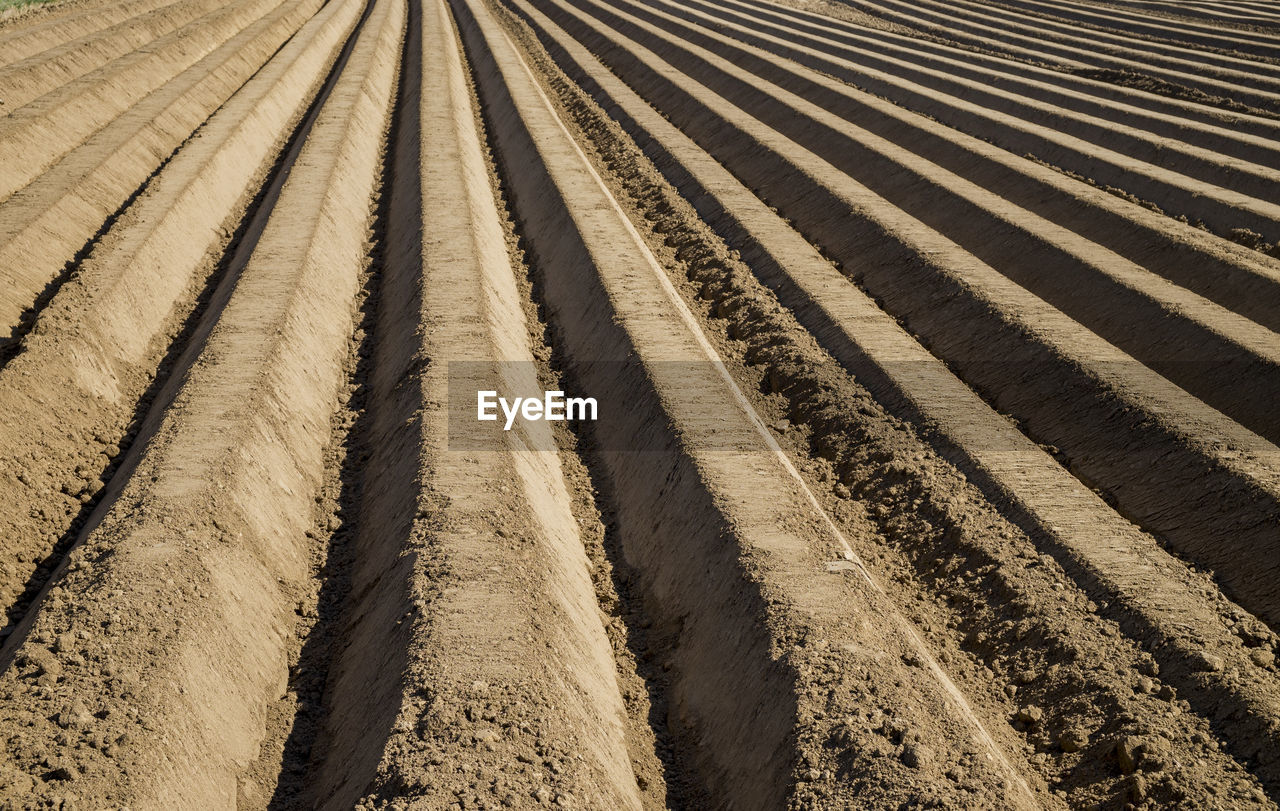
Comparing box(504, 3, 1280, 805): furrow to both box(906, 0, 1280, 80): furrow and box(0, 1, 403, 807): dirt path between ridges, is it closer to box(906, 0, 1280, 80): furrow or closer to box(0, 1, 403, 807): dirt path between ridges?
box(0, 1, 403, 807): dirt path between ridges

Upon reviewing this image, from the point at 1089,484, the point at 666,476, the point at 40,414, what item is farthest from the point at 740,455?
the point at 40,414

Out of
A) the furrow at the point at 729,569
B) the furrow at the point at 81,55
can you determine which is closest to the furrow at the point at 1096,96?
the furrow at the point at 729,569

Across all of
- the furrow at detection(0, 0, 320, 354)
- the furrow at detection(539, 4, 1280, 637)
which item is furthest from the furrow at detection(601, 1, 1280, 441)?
the furrow at detection(0, 0, 320, 354)

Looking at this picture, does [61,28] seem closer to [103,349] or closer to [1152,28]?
[103,349]

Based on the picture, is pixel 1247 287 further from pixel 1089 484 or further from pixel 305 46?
pixel 305 46

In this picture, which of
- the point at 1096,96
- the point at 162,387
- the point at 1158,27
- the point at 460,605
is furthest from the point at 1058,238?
the point at 1158,27

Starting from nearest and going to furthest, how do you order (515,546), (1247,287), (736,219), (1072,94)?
1. (515,546)
2. (1247,287)
3. (736,219)
4. (1072,94)

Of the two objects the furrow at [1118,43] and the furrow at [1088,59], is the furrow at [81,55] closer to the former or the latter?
the furrow at [1088,59]
